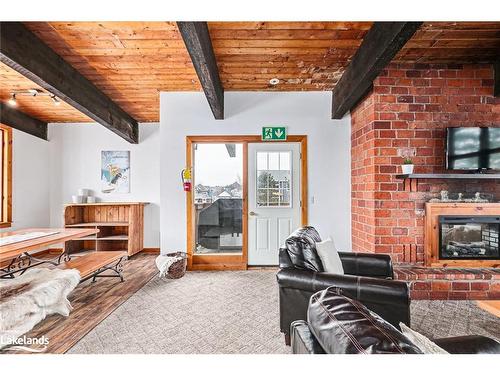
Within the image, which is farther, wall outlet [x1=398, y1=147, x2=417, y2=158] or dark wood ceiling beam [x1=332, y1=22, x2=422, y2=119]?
wall outlet [x1=398, y1=147, x2=417, y2=158]

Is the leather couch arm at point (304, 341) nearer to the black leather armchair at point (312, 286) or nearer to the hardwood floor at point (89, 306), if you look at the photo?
the black leather armchair at point (312, 286)

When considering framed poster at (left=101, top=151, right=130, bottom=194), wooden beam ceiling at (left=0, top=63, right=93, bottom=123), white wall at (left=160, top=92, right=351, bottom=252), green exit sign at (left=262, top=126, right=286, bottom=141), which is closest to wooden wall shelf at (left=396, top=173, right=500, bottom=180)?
white wall at (left=160, top=92, right=351, bottom=252)

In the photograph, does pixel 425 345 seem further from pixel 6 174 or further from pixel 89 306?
pixel 6 174

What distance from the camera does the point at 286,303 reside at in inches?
81.1

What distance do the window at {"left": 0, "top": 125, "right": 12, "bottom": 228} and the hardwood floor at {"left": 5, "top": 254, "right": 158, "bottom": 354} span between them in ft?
7.60

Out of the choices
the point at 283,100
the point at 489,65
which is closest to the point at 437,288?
the point at 489,65

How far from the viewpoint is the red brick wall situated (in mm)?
3328

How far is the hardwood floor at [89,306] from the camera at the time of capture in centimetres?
230

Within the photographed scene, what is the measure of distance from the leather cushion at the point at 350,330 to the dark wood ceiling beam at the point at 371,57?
7.16 ft

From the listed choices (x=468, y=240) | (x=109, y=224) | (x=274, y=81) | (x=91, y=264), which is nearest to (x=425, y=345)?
(x=468, y=240)

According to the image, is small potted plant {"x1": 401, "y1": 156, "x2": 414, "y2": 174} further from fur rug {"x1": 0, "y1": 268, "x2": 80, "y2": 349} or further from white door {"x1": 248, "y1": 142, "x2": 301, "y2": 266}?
fur rug {"x1": 0, "y1": 268, "x2": 80, "y2": 349}

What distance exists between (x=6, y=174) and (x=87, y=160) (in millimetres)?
1265

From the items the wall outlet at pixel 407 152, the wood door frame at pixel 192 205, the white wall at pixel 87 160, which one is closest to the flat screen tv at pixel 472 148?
the wall outlet at pixel 407 152
